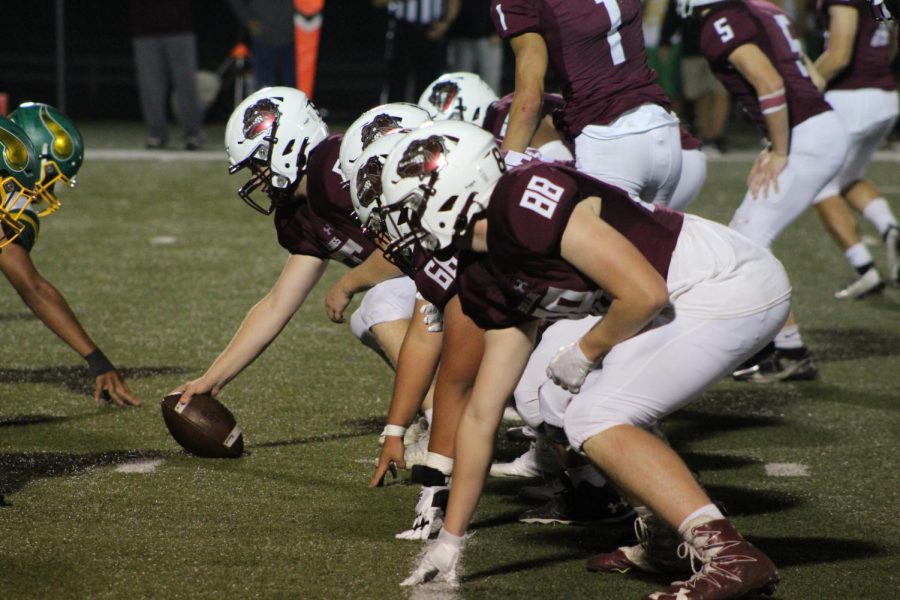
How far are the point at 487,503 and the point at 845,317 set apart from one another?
329cm

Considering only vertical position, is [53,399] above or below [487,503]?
below

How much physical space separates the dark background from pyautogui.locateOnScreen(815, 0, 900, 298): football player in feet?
27.8

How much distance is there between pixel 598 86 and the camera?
4473 millimetres

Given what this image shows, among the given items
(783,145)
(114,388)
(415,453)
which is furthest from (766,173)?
(114,388)

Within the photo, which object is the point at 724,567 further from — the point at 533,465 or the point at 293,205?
the point at 293,205

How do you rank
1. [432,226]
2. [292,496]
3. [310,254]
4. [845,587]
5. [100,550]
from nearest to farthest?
1. [432,226]
2. [845,587]
3. [100,550]
4. [292,496]
5. [310,254]

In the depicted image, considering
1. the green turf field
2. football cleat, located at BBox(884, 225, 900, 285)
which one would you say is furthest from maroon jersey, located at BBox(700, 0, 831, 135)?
football cleat, located at BBox(884, 225, 900, 285)

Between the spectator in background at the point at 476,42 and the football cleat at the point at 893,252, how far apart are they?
18.5 feet

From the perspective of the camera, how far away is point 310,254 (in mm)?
4105

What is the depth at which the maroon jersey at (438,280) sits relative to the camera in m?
3.45

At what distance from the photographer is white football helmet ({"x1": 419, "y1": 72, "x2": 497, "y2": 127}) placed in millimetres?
4762

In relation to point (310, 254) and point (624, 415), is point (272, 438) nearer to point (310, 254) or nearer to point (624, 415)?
point (310, 254)

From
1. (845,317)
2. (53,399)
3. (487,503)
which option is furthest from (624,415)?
(845,317)

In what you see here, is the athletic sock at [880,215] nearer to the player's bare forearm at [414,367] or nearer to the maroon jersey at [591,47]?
the maroon jersey at [591,47]
